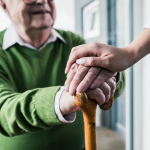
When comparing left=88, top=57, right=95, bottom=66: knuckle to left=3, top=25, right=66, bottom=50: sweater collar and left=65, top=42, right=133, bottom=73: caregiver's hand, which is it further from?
left=3, top=25, right=66, bottom=50: sweater collar

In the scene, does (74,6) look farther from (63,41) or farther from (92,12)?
(63,41)

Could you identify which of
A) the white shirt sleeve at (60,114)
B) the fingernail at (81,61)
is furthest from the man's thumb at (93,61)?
the white shirt sleeve at (60,114)

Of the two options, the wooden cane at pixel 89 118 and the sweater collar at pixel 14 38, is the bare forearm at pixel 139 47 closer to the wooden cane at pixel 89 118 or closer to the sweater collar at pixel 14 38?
the wooden cane at pixel 89 118

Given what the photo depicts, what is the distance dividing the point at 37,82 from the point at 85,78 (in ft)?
1.37

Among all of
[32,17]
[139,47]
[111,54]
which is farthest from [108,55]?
[32,17]

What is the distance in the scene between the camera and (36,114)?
1.63ft

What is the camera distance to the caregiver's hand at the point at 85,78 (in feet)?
1.46

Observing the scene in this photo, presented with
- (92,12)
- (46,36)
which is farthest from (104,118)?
(46,36)

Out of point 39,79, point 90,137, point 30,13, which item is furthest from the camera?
point 39,79

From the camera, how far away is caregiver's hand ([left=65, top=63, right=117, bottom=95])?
0.45 meters

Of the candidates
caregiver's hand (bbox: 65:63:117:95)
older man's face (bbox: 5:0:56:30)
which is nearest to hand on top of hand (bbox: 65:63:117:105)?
caregiver's hand (bbox: 65:63:117:95)

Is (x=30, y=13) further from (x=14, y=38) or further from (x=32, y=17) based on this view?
(x=14, y=38)

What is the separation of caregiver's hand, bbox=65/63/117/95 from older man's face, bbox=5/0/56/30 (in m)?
0.34

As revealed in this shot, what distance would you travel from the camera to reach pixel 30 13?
0.72 meters
